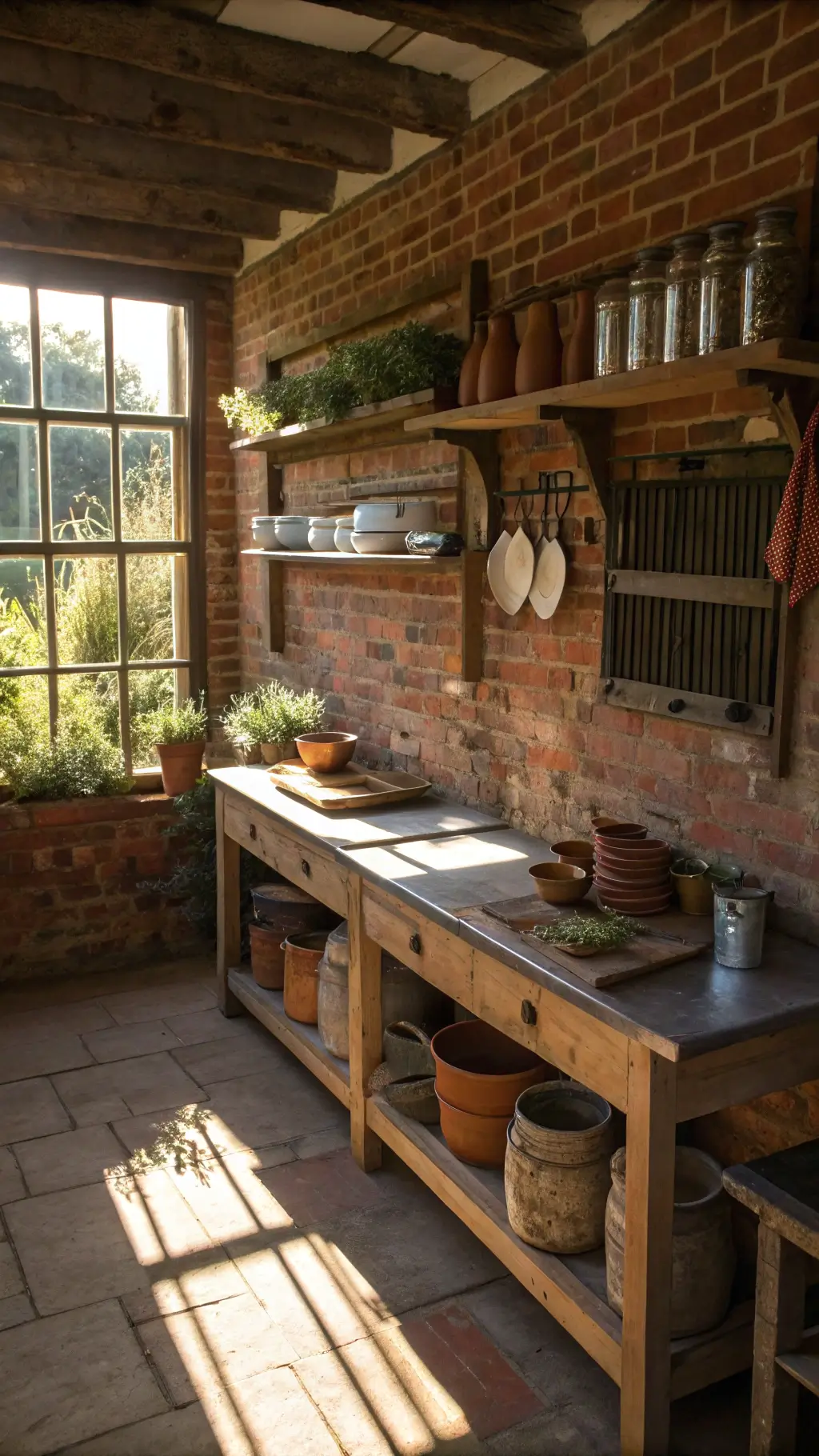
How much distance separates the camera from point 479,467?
3.17m

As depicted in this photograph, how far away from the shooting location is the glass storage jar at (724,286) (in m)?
2.11

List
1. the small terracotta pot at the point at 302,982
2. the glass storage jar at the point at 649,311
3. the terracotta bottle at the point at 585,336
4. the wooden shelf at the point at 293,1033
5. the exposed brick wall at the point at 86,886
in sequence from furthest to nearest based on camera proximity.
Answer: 1. the exposed brick wall at the point at 86,886
2. the small terracotta pot at the point at 302,982
3. the wooden shelf at the point at 293,1033
4. the terracotta bottle at the point at 585,336
5. the glass storage jar at the point at 649,311

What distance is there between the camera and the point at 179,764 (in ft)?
16.0

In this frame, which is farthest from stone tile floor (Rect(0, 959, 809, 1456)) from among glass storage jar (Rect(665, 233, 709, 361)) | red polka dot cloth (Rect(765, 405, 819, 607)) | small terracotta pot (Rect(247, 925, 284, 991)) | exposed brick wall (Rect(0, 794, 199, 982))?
glass storage jar (Rect(665, 233, 709, 361))

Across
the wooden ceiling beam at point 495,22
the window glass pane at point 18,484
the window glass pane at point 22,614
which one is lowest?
the window glass pane at point 22,614

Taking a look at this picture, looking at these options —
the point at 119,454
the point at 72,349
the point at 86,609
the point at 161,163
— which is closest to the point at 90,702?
the point at 86,609

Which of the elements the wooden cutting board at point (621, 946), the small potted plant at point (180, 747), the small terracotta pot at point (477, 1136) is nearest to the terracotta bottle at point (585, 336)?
the wooden cutting board at point (621, 946)

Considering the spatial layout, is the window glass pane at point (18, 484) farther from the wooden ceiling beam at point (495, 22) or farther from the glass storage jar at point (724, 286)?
the glass storage jar at point (724, 286)

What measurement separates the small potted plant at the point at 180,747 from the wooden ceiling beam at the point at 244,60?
258 cm

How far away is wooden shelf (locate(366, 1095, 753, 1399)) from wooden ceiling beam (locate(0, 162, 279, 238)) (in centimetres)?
333

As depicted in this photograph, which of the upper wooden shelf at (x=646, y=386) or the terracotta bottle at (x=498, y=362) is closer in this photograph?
the upper wooden shelf at (x=646, y=386)

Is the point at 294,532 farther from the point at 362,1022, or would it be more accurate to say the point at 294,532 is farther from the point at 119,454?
the point at 362,1022

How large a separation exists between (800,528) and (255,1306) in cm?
208

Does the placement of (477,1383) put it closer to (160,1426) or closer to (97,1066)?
(160,1426)
